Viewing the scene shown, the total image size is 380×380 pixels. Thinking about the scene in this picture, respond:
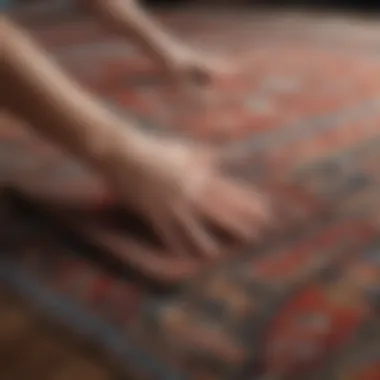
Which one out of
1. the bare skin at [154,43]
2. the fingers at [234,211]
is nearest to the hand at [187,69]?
the bare skin at [154,43]

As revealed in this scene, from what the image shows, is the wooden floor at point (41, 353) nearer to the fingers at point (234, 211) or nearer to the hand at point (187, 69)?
the fingers at point (234, 211)

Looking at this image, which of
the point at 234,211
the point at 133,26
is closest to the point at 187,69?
the point at 133,26

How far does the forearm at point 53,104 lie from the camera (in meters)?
0.76

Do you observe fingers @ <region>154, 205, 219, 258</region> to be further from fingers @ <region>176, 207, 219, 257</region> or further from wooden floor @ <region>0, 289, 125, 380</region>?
wooden floor @ <region>0, 289, 125, 380</region>

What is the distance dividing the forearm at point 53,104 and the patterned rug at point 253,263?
116mm

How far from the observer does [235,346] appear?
61 centimetres

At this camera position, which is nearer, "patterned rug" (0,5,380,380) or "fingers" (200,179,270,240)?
"patterned rug" (0,5,380,380)

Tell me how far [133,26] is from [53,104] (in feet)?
2.29

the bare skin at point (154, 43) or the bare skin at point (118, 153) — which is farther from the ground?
the bare skin at point (154, 43)

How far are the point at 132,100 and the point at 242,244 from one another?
2.05 ft

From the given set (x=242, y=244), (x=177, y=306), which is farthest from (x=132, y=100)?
(x=177, y=306)

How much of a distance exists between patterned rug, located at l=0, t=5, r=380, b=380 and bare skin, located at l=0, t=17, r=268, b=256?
55 mm

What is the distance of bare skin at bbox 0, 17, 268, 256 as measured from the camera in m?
0.75

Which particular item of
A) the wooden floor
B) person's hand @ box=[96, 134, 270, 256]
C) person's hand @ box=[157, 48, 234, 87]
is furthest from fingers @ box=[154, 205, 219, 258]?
person's hand @ box=[157, 48, 234, 87]
